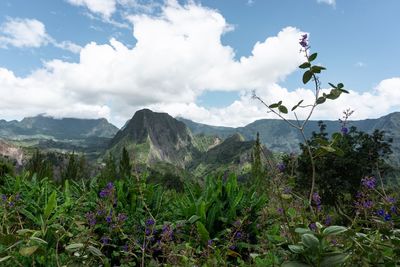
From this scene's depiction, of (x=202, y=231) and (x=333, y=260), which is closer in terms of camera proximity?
(x=333, y=260)

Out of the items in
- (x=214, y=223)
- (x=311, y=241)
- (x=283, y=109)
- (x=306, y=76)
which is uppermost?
(x=306, y=76)

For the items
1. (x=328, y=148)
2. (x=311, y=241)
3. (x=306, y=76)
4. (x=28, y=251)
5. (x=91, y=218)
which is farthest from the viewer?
(x=91, y=218)

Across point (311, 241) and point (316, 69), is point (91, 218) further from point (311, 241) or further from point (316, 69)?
point (316, 69)

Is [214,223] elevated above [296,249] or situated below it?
below

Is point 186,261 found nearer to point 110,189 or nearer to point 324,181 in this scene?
point 110,189

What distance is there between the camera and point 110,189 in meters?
3.41

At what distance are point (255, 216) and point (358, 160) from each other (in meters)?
30.8

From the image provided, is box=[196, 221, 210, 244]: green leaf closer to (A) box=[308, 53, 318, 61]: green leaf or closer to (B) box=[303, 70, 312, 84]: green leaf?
(B) box=[303, 70, 312, 84]: green leaf

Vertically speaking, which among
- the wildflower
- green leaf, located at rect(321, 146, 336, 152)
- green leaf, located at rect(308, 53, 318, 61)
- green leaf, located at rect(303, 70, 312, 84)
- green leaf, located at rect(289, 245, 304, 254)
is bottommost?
the wildflower

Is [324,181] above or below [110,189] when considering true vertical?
below

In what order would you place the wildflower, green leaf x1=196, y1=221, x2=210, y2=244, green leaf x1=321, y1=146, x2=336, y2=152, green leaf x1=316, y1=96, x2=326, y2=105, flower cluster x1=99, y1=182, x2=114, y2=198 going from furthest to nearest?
1. green leaf x1=196, y1=221, x2=210, y2=244
2. flower cluster x1=99, y1=182, x2=114, y2=198
3. the wildflower
4. green leaf x1=316, y1=96, x2=326, y2=105
5. green leaf x1=321, y1=146, x2=336, y2=152

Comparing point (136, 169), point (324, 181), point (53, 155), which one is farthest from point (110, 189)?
point (53, 155)

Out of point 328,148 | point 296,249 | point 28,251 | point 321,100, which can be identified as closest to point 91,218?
point 28,251

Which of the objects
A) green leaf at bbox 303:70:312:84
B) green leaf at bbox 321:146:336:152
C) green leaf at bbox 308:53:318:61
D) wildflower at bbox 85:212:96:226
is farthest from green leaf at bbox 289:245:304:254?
wildflower at bbox 85:212:96:226
